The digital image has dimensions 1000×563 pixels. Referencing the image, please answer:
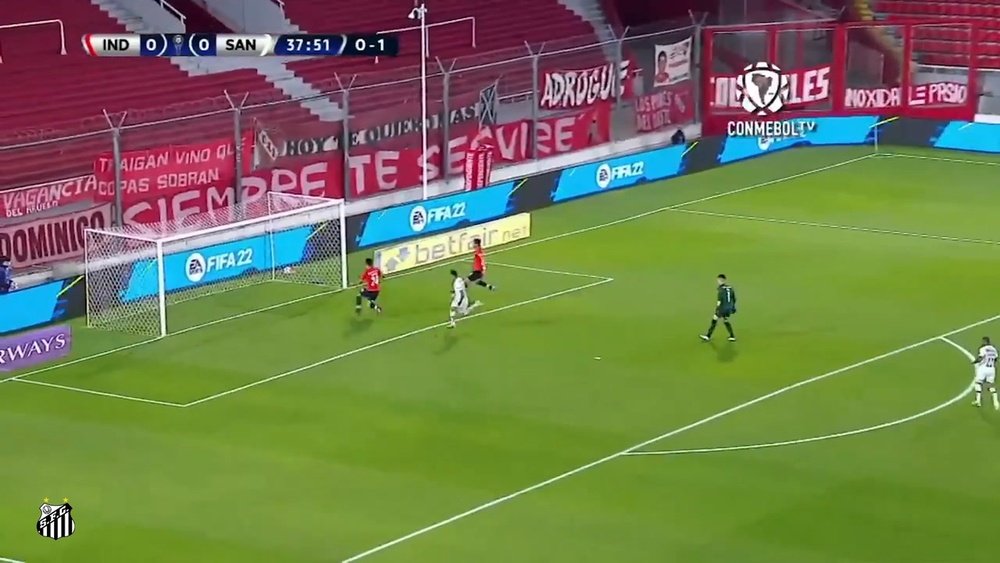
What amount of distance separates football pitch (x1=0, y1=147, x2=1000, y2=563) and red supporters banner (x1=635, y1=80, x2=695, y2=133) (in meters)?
10.9

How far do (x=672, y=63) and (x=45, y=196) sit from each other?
23.0 metres

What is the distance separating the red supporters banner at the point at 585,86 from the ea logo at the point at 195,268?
1516 cm

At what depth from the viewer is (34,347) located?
34.2 m

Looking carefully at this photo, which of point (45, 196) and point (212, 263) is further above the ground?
point (45, 196)

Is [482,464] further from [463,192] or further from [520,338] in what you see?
[463,192]

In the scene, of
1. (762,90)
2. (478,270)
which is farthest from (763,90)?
(478,270)

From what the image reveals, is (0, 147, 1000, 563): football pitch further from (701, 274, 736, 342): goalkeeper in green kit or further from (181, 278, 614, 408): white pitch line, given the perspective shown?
(701, 274, 736, 342): goalkeeper in green kit

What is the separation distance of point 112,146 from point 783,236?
15433mm

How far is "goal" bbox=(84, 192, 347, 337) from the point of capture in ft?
123

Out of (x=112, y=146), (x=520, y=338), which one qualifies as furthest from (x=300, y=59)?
(x=520, y=338)

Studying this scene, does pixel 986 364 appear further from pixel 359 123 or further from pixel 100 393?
pixel 359 123

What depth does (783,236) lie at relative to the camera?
148 ft

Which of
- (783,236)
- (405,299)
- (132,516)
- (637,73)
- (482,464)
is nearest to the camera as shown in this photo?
(132,516)

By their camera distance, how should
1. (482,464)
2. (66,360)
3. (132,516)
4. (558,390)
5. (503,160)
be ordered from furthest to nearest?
(503,160) < (66,360) < (558,390) < (482,464) < (132,516)
